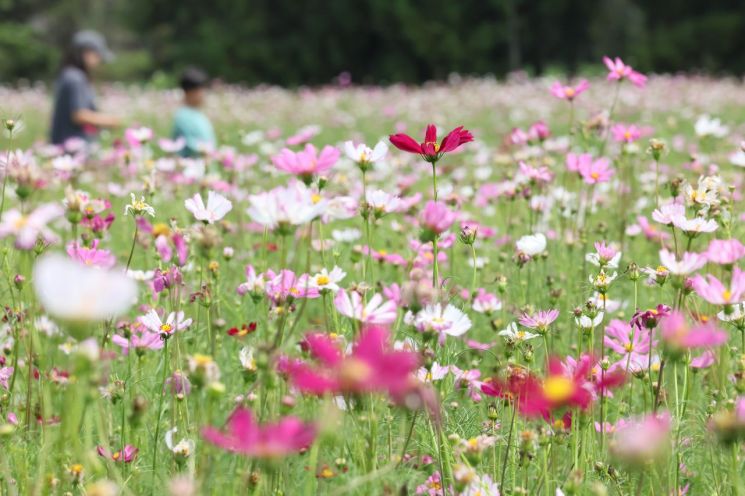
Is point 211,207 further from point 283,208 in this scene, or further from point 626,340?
point 626,340

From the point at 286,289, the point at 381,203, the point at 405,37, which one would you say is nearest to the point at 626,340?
the point at 381,203

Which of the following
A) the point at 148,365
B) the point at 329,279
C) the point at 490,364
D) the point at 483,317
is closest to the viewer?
the point at 329,279

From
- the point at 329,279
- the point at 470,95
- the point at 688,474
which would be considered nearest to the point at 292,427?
the point at 329,279

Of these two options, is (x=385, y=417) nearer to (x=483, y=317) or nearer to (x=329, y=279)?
(x=329, y=279)

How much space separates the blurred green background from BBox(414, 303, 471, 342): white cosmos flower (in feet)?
46.9

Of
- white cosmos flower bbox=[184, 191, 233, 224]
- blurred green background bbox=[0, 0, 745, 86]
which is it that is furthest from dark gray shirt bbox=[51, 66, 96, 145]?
blurred green background bbox=[0, 0, 745, 86]

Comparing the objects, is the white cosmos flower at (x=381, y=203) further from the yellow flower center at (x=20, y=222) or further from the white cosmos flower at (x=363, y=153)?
the yellow flower center at (x=20, y=222)

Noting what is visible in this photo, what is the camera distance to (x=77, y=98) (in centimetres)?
470

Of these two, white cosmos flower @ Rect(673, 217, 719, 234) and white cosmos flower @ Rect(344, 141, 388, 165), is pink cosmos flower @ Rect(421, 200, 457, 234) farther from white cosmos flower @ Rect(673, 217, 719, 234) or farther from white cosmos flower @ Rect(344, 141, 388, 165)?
white cosmos flower @ Rect(673, 217, 719, 234)

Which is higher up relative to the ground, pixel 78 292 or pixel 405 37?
pixel 405 37

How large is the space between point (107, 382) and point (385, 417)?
1.45ft

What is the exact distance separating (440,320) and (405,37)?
16.6 meters

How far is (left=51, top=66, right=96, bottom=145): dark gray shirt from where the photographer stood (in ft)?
15.4

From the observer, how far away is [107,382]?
1.30 metres
